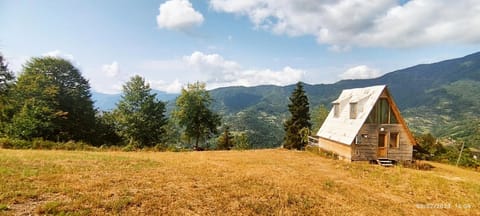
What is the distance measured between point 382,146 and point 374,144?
1.10 m

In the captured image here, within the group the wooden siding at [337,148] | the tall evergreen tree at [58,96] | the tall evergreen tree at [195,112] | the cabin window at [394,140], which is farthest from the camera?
the tall evergreen tree at [195,112]

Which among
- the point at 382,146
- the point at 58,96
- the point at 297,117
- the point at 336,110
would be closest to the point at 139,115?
the point at 58,96

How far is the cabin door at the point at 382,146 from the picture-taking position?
20062 mm

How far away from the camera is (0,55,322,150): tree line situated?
2478 centimetres

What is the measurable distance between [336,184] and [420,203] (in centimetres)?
320

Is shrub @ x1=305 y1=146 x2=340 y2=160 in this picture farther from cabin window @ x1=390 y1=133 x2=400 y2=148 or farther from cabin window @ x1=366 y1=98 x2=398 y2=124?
cabin window @ x1=390 y1=133 x2=400 y2=148

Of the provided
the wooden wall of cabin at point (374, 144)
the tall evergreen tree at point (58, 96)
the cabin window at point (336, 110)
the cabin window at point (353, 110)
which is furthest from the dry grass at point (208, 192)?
the tall evergreen tree at point (58, 96)

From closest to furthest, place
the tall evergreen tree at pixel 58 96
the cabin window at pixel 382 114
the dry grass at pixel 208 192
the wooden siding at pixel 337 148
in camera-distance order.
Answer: the dry grass at pixel 208 192, the wooden siding at pixel 337 148, the cabin window at pixel 382 114, the tall evergreen tree at pixel 58 96

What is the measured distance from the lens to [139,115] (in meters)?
31.5

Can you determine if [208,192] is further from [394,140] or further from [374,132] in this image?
[394,140]

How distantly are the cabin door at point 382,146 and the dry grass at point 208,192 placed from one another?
735cm

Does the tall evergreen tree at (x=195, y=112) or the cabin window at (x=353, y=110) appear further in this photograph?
the tall evergreen tree at (x=195, y=112)

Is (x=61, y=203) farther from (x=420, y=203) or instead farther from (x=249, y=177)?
(x=420, y=203)

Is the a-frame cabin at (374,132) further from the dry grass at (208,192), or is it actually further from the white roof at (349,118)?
the dry grass at (208,192)
